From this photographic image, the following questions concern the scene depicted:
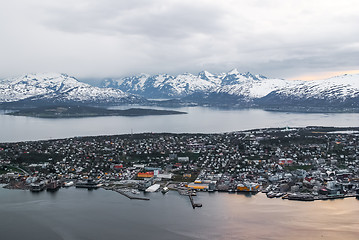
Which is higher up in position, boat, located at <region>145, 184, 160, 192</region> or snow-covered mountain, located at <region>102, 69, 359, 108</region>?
snow-covered mountain, located at <region>102, 69, 359, 108</region>

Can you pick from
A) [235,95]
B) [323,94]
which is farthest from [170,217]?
[235,95]

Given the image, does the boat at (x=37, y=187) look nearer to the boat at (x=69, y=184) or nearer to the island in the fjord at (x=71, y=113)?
the boat at (x=69, y=184)

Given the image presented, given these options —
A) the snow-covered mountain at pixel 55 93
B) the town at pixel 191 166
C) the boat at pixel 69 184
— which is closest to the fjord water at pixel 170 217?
the town at pixel 191 166

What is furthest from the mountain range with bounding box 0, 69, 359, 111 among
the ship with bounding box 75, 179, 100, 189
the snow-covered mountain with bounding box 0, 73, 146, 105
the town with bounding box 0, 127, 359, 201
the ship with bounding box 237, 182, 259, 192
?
the ship with bounding box 75, 179, 100, 189

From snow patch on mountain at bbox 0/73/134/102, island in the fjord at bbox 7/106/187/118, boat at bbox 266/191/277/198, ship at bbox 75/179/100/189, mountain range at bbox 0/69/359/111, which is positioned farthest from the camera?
snow patch on mountain at bbox 0/73/134/102

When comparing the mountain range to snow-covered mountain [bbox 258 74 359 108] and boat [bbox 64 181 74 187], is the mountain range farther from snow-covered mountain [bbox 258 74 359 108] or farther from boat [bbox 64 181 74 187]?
boat [bbox 64 181 74 187]

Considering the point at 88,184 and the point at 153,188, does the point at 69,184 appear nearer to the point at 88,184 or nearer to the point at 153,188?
the point at 88,184
